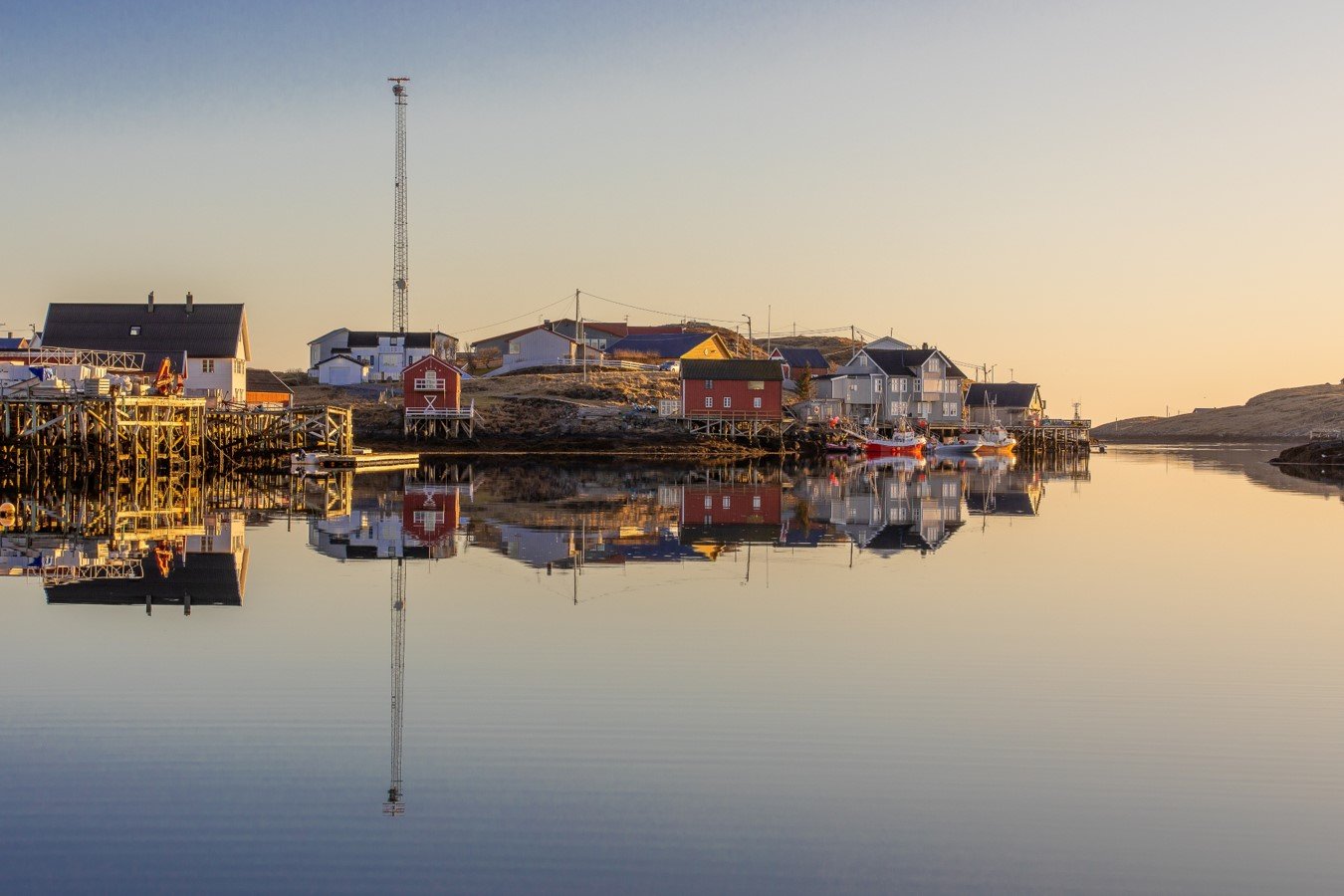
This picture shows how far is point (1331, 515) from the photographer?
1483 inches

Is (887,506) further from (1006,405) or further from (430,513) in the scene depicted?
(1006,405)

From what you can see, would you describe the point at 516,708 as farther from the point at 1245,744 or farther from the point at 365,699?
the point at 1245,744

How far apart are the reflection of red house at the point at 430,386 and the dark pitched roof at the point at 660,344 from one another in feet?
125

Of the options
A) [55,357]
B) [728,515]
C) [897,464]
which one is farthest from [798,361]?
[728,515]

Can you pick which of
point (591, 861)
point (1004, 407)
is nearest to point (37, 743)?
point (591, 861)

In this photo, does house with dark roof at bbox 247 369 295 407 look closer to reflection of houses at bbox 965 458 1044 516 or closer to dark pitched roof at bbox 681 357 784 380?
dark pitched roof at bbox 681 357 784 380

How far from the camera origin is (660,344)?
12425 centimetres

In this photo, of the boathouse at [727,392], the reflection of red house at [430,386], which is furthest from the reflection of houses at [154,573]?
the boathouse at [727,392]

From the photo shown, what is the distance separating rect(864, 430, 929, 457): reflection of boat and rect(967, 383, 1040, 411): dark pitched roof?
98.6 ft

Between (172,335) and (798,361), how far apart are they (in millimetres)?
73417

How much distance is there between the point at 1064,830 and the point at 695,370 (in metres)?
81.8

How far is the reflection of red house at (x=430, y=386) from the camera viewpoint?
83.2 meters

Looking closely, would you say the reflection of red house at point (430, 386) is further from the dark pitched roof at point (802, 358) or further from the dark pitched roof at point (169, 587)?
the dark pitched roof at point (169, 587)

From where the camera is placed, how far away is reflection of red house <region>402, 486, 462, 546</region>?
28.8 meters
